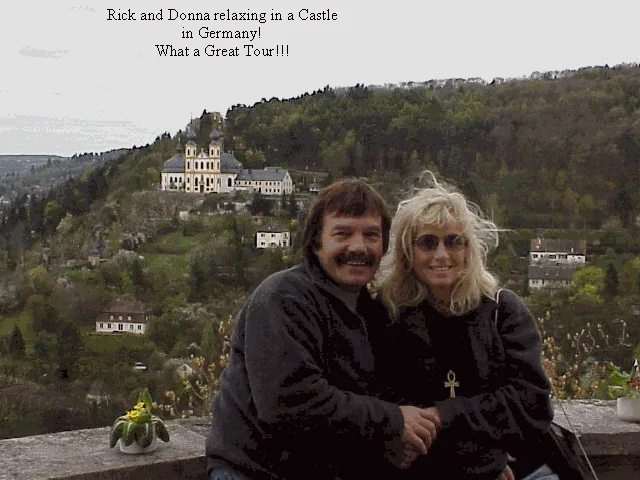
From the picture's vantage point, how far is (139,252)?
39844 mm

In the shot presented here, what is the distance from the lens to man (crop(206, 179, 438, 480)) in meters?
1.34

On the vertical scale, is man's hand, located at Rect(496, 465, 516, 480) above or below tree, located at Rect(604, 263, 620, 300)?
above

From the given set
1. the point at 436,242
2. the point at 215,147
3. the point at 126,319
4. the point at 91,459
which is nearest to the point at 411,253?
the point at 436,242

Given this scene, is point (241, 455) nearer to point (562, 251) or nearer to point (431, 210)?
point (431, 210)

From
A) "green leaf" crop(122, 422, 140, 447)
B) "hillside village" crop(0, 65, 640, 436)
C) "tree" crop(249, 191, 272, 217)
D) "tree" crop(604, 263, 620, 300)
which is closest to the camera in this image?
"green leaf" crop(122, 422, 140, 447)

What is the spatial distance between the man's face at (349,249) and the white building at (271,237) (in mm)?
34954

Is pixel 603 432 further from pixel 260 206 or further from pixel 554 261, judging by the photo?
pixel 260 206

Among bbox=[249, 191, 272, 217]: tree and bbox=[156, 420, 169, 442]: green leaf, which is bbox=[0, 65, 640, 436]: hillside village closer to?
bbox=[249, 191, 272, 217]: tree

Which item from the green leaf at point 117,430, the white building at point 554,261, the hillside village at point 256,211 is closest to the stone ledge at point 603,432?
the green leaf at point 117,430

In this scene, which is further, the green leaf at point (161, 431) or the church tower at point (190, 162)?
the church tower at point (190, 162)

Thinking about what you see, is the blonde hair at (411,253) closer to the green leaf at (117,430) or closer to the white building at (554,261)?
the green leaf at (117,430)

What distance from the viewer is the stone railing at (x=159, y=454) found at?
1.63 meters

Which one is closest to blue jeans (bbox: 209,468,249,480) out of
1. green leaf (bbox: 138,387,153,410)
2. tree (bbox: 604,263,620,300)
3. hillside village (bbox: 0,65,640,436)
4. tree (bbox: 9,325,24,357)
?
green leaf (bbox: 138,387,153,410)

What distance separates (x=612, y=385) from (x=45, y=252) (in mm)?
39613
